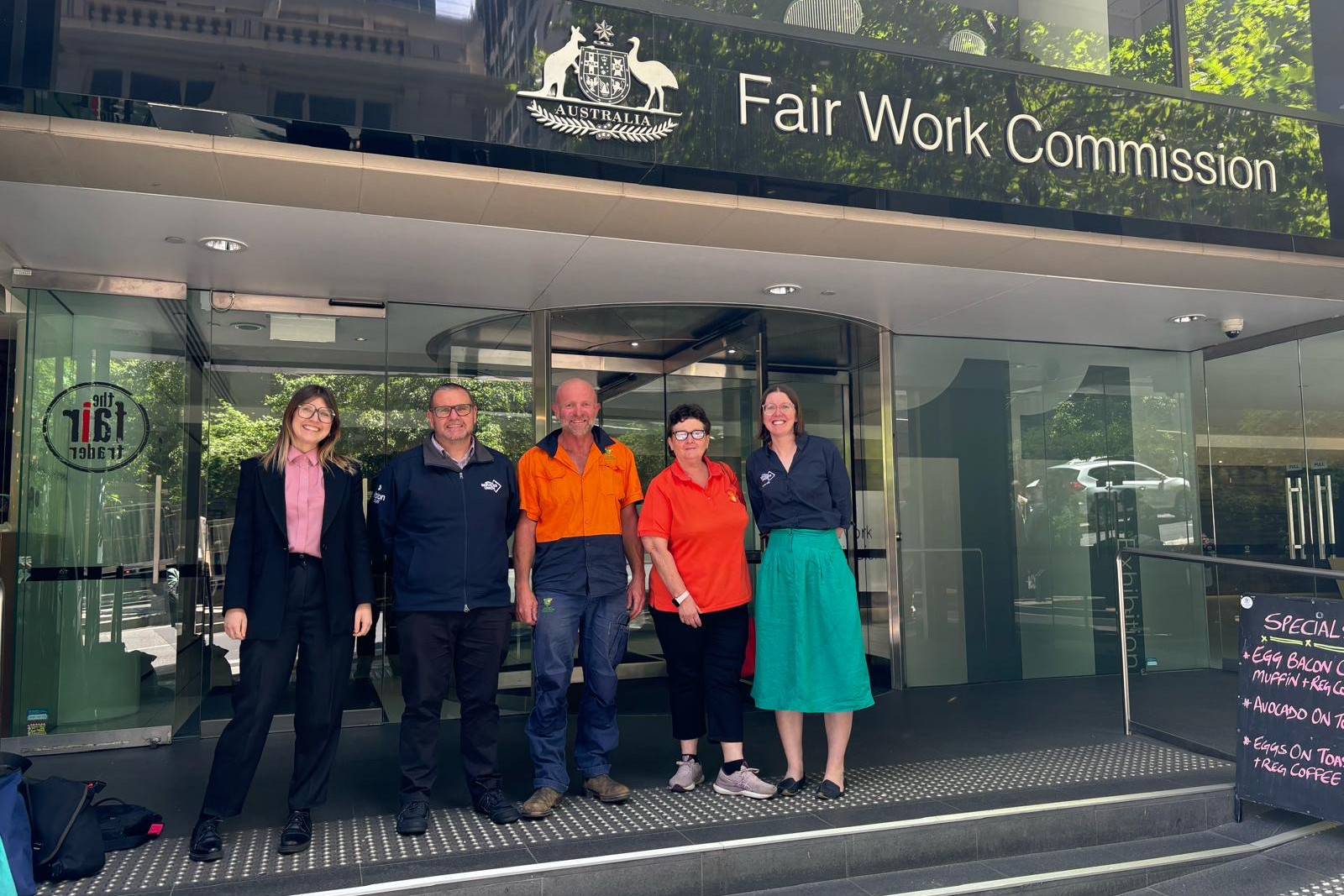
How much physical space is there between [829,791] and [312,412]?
2.37m

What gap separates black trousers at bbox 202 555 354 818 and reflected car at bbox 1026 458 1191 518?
520 cm

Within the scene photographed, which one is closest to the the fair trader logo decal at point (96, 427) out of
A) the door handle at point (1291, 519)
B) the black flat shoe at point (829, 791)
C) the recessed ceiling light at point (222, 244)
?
the recessed ceiling light at point (222, 244)

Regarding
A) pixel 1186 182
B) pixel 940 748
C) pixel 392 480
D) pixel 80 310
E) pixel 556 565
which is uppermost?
pixel 1186 182

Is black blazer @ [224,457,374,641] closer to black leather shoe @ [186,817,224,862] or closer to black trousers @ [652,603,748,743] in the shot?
black leather shoe @ [186,817,224,862]

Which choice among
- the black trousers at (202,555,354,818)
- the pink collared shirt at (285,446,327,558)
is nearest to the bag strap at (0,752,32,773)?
the black trousers at (202,555,354,818)

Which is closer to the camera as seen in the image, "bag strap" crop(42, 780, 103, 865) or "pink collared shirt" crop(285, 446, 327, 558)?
"bag strap" crop(42, 780, 103, 865)

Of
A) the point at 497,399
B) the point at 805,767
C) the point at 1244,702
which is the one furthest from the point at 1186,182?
the point at 497,399

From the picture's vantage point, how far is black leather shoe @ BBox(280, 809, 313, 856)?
3.21 metres

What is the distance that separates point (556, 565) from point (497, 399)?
2.27 meters

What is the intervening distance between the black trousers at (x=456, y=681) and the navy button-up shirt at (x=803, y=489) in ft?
3.57

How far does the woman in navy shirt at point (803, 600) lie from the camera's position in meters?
3.82

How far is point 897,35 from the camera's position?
14.7 ft

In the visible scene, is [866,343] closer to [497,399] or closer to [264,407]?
A: [497,399]

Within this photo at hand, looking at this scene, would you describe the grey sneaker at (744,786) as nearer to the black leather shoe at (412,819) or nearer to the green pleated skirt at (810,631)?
the green pleated skirt at (810,631)
